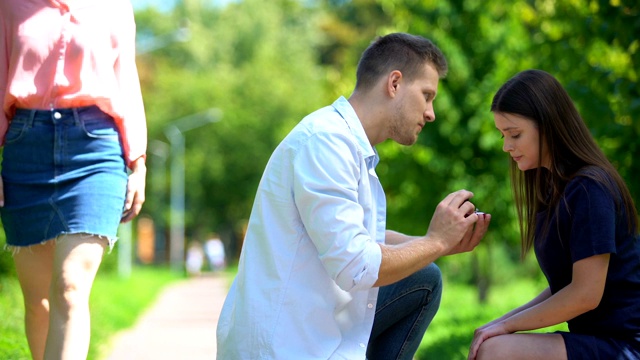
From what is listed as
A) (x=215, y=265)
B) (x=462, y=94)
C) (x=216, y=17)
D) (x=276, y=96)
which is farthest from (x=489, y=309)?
(x=216, y=17)

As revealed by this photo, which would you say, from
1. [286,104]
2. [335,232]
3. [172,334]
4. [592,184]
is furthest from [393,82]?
[286,104]

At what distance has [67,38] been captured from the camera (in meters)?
4.35

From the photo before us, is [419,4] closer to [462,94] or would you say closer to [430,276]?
[462,94]

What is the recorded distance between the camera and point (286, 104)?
58625 mm

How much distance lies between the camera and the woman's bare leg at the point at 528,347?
3.76 meters

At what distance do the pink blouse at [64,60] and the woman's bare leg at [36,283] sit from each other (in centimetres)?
49

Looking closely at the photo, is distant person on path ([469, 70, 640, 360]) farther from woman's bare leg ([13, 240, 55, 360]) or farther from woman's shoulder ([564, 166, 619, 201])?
woman's bare leg ([13, 240, 55, 360])

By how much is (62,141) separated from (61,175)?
14 centimetres

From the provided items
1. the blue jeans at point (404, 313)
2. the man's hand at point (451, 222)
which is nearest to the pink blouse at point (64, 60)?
the blue jeans at point (404, 313)

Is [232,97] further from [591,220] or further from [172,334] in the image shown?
[591,220]

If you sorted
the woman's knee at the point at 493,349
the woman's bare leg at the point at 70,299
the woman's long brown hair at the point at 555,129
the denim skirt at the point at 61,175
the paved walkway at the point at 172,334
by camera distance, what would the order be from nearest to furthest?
the woman's knee at the point at 493,349, the woman's long brown hair at the point at 555,129, the woman's bare leg at the point at 70,299, the denim skirt at the point at 61,175, the paved walkway at the point at 172,334

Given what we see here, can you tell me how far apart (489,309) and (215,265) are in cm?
3446

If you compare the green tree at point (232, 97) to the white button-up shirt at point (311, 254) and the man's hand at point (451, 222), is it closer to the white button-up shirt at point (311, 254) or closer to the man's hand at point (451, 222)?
the white button-up shirt at point (311, 254)

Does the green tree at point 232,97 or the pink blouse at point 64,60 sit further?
the green tree at point 232,97
